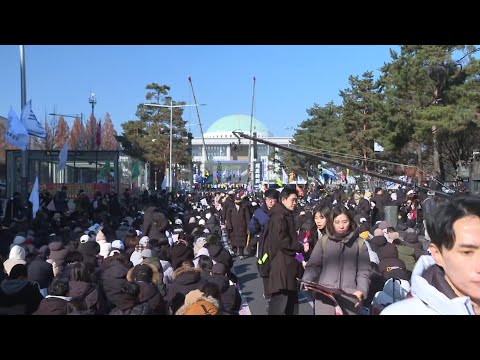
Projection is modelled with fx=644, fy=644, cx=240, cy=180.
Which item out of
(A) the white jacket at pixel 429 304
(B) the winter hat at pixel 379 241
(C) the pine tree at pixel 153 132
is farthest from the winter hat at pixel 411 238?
(C) the pine tree at pixel 153 132

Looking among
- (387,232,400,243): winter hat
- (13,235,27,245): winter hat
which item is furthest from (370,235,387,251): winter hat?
(13,235,27,245): winter hat

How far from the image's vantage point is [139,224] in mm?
15602

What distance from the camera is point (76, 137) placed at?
65250 mm

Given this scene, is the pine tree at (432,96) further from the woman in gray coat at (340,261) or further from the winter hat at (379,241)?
the woman in gray coat at (340,261)

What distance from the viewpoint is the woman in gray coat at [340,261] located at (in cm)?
514

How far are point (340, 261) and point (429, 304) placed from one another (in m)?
3.31

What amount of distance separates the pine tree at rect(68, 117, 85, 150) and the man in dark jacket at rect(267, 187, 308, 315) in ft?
186

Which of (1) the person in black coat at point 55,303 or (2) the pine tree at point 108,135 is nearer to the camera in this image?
(1) the person in black coat at point 55,303

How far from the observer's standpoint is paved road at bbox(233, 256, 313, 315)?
867 centimetres

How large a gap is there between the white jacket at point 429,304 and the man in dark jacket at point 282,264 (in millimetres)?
4473

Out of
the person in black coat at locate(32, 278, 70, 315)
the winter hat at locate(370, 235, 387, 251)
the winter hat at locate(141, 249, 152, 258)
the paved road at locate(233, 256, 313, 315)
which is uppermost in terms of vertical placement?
the winter hat at locate(370, 235, 387, 251)

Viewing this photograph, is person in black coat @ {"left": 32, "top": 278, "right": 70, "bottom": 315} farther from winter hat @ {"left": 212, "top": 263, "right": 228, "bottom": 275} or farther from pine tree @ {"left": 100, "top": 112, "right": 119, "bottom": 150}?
pine tree @ {"left": 100, "top": 112, "right": 119, "bottom": 150}
